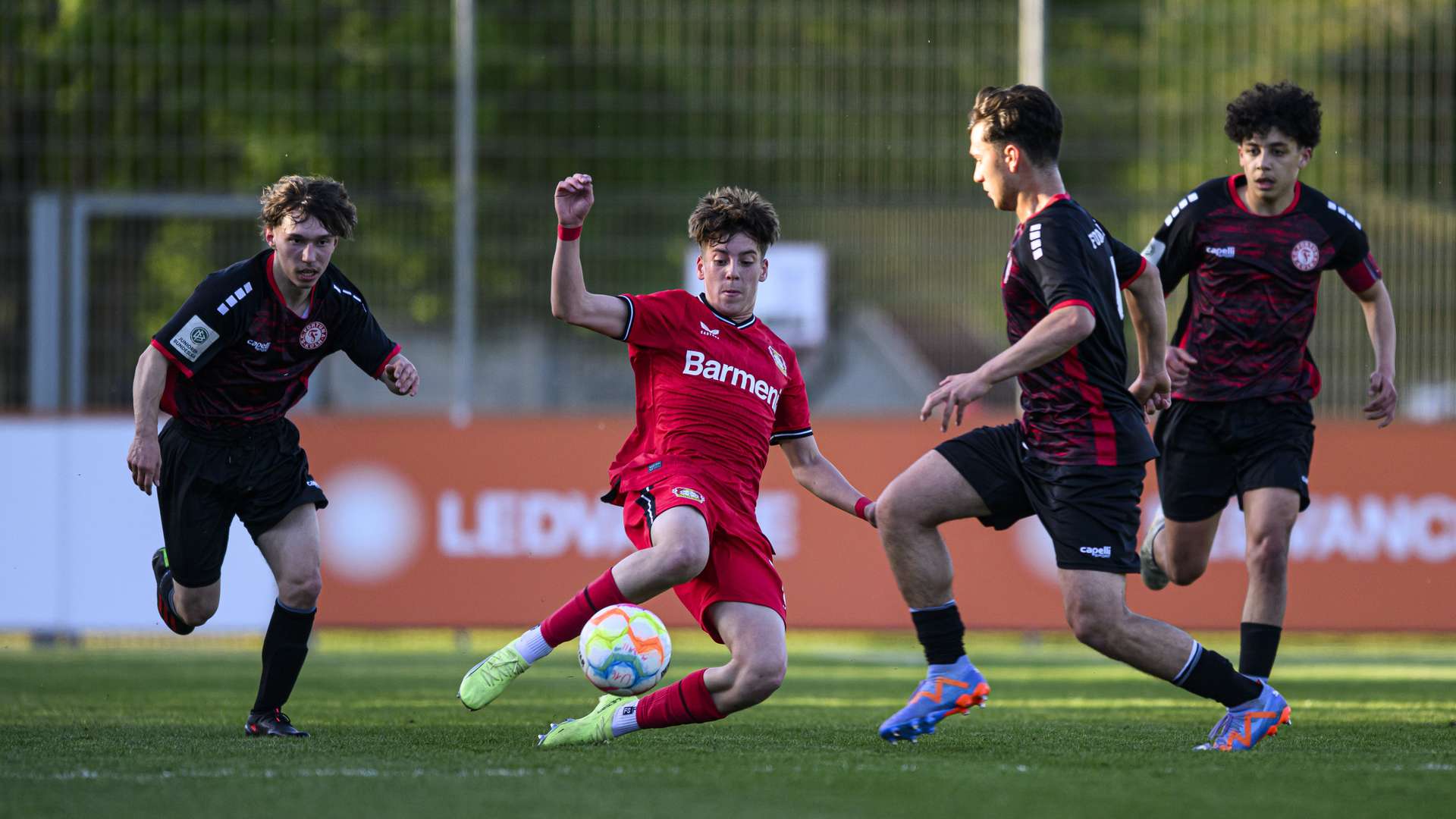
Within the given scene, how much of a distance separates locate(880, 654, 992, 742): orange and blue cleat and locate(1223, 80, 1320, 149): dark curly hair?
7.78ft

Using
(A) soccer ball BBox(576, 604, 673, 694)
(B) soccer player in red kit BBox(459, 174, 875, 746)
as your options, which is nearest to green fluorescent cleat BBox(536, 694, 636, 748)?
(B) soccer player in red kit BBox(459, 174, 875, 746)

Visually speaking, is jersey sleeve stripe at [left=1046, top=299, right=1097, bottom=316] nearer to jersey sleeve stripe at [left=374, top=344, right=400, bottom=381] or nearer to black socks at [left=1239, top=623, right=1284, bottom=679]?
black socks at [left=1239, top=623, right=1284, bottom=679]

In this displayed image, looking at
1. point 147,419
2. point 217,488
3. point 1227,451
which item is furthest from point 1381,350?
point 147,419

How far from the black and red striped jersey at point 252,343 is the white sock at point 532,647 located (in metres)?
1.39

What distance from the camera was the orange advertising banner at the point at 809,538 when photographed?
11.2 meters

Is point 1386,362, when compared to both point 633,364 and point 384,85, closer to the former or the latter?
point 633,364

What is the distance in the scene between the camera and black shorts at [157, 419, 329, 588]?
6398 millimetres

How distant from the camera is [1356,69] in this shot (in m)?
13.2

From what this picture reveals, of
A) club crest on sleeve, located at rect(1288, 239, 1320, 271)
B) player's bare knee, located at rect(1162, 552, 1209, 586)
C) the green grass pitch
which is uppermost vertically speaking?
club crest on sleeve, located at rect(1288, 239, 1320, 271)

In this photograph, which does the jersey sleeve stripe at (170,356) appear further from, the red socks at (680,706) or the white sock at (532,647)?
the red socks at (680,706)

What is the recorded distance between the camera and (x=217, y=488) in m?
6.41

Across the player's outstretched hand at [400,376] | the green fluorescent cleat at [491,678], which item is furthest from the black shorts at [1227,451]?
the player's outstretched hand at [400,376]

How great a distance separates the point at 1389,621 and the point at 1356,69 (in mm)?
4491

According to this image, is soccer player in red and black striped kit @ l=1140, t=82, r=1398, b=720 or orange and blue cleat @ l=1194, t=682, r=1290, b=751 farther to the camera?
soccer player in red and black striped kit @ l=1140, t=82, r=1398, b=720
